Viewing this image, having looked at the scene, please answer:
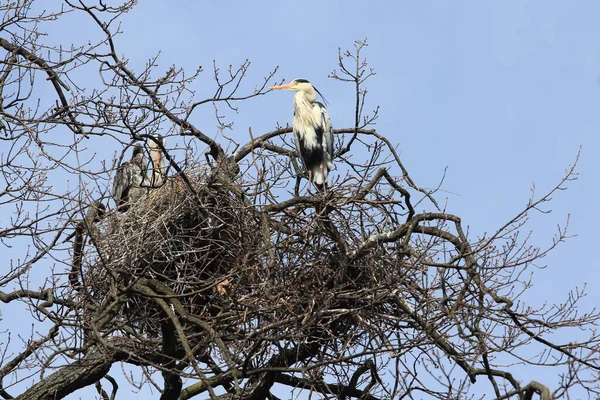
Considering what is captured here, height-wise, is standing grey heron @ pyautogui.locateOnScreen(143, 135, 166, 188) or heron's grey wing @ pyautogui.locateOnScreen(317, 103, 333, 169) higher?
heron's grey wing @ pyautogui.locateOnScreen(317, 103, 333, 169)

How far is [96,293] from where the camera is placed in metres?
6.79

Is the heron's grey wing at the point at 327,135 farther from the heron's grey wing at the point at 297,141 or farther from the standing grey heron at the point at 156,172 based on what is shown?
the standing grey heron at the point at 156,172

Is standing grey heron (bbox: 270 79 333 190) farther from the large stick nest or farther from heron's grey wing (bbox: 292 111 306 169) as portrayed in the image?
the large stick nest

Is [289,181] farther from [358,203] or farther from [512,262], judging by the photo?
[512,262]

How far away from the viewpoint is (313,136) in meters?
8.16

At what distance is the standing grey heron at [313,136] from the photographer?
26.2 ft

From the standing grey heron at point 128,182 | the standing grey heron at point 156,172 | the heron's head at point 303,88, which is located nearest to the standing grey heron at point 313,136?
the heron's head at point 303,88

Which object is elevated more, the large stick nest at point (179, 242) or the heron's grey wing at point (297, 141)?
the heron's grey wing at point (297, 141)

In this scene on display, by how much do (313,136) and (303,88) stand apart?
28.8 inches

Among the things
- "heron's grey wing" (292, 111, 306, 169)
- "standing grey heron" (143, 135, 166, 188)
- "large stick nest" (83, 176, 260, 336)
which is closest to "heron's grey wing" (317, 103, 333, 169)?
"heron's grey wing" (292, 111, 306, 169)

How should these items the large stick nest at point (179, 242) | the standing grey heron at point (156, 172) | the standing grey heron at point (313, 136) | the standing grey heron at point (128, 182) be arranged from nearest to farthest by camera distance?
the standing grey heron at point (156, 172) < the large stick nest at point (179, 242) < the standing grey heron at point (313, 136) < the standing grey heron at point (128, 182)

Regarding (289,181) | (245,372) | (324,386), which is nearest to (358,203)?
(289,181)

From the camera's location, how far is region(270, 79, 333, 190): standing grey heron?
7992 millimetres

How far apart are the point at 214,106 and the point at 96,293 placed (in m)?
1.49
